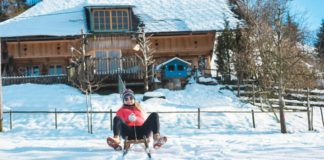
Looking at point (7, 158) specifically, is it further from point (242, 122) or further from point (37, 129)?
point (242, 122)

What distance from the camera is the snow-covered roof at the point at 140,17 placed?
75.2 feet

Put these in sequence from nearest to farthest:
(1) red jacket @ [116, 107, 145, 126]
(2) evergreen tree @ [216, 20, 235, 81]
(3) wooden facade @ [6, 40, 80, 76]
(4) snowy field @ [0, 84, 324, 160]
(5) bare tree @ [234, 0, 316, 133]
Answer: (4) snowy field @ [0, 84, 324, 160] → (1) red jacket @ [116, 107, 145, 126] → (5) bare tree @ [234, 0, 316, 133] → (2) evergreen tree @ [216, 20, 235, 81] → (3) wooden facade @ [6, 40, 80, 76]

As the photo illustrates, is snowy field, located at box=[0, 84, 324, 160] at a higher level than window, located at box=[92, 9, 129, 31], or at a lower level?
lower

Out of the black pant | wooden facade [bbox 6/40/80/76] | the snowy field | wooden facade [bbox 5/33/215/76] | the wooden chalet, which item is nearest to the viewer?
the snowy field

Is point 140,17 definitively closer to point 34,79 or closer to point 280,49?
point 34,79

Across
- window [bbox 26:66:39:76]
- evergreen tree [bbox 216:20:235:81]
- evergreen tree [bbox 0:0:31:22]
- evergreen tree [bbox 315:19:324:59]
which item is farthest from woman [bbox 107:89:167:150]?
evergreen tree [bbox 0:0:31:22]

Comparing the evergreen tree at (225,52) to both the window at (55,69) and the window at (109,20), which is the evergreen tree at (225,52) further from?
the window at (55,69)

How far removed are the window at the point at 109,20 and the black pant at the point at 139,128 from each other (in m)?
18.8

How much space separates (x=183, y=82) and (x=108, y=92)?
531 cm

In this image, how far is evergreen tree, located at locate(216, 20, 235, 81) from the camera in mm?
20603

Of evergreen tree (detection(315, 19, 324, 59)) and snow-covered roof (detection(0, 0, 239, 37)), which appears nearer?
evergreen tree (detection(315, 19, 324, 59))

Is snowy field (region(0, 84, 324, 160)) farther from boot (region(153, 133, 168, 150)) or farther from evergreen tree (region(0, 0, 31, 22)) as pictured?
evergreen tree (region(0, 0, 31, 22))

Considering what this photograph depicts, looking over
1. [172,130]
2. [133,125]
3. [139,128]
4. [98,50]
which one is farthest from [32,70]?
[139,128]

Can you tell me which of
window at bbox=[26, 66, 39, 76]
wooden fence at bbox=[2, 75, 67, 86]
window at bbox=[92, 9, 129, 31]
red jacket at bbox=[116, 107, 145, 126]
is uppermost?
window at bbox=[92, 9, 129, 31]
